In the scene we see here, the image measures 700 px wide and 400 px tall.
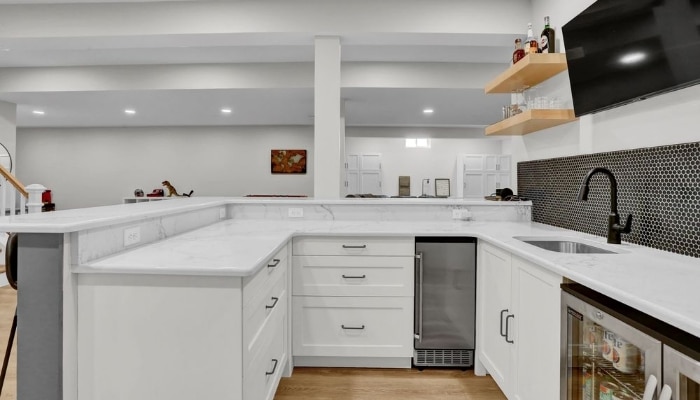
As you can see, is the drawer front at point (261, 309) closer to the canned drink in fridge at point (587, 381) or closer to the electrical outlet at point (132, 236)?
the electrical outlet at point (132, 236)

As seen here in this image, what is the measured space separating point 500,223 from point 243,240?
1854 mm

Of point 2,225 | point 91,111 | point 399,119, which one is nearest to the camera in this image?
point 2,225

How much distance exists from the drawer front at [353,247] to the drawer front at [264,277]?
0.57 ft

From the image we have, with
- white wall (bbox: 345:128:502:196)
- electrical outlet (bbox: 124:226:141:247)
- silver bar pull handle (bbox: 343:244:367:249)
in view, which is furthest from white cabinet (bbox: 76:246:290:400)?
white wall (bbox: 345:128:502:196)

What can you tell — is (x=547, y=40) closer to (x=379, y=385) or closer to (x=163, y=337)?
(x=379, y=385)

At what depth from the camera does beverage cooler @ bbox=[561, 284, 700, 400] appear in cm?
86

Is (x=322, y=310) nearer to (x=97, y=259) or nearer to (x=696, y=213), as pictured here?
(x=97, y=259)

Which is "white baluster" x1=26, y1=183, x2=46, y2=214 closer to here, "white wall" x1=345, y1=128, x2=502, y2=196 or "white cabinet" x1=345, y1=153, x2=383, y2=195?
"white cabinet" x1=345, y1=153, x2=383, y2=195

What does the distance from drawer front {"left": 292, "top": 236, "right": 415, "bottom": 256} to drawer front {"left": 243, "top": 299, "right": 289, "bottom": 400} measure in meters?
0.36

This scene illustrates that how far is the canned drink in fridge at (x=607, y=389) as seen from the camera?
1160 millimetres

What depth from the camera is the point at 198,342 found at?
1386mm

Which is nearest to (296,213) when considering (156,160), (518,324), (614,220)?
(518,324)

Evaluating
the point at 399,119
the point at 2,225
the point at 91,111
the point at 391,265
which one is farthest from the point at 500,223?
the point at 91,111

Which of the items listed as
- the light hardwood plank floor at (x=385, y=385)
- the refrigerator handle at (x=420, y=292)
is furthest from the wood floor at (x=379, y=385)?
the refrigerator handle at (x=420, y=292)
